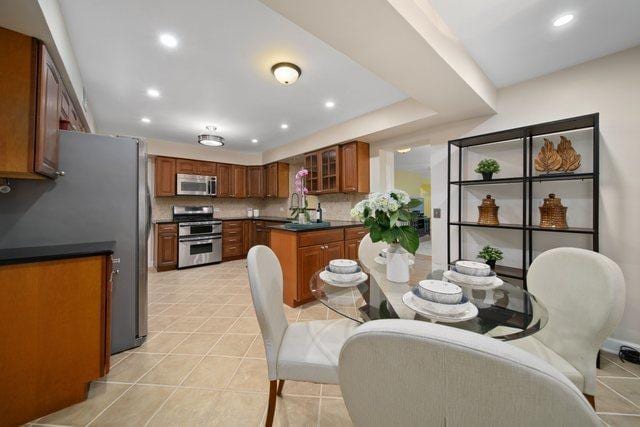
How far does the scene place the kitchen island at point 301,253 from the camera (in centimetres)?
272

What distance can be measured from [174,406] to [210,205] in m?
4.48

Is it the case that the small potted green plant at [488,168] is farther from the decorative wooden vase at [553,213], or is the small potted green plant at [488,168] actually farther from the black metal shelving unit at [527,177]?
the decorative wooden vase at [553,213]

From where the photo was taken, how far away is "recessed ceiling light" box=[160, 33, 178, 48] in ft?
6.08

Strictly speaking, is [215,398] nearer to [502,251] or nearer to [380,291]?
[380,291]

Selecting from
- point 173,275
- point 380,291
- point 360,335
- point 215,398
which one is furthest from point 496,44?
point 173,275

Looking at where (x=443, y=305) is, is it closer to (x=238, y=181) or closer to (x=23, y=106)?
(x=23, y=106)

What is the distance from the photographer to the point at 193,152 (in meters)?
4.99

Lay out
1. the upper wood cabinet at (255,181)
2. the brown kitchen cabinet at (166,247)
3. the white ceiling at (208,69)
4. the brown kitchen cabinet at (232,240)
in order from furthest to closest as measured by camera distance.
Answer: the upper wood cabinet at (255,181) < the brown kitchen cabinet at (232,240) < the brown kitchen cabinet at (166,247) < the white ceiling at (208,69)

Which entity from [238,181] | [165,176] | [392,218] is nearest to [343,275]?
[392,218]

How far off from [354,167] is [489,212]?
1.91 m

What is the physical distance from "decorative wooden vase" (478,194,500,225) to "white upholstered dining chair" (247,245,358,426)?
2.05m

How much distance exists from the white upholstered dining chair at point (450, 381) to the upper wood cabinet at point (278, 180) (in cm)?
509

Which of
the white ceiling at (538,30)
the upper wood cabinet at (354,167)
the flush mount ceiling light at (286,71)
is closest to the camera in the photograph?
Answer: the white ceiling at (538,30)

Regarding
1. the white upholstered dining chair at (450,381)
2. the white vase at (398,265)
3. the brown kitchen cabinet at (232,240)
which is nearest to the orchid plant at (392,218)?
the white vase at (398,265)
